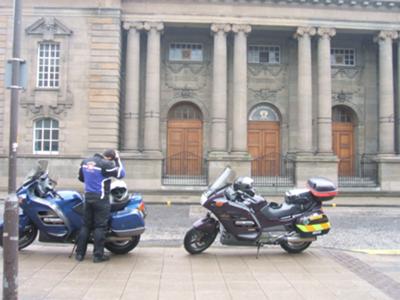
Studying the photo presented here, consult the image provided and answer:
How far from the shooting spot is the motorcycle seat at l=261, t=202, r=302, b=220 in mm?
8109

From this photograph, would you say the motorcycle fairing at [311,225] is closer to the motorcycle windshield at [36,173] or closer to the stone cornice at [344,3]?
the motorcycle windshield at [36,173]

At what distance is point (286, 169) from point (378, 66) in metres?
8.31

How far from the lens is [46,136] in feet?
74.5

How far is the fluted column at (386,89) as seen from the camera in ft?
79.2

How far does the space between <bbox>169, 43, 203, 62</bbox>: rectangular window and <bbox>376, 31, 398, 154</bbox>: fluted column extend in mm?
9925

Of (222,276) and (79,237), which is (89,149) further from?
(222,276)

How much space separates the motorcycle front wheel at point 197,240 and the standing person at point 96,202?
1.45 m

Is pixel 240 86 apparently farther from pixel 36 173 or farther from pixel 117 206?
pixel 36 173

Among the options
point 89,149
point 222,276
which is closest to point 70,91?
point 89,149

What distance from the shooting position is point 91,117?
73.5 feet

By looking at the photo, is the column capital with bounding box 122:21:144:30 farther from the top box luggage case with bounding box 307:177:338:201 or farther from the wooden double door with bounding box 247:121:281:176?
the top box luggage case with bounding box 307:177:338:201

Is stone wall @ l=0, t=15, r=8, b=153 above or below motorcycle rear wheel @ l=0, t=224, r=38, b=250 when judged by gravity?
above

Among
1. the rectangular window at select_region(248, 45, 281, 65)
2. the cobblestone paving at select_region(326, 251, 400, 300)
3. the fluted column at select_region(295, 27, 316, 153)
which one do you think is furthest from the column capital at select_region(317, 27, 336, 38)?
the cobblestone paving at select_region(326, 251, 400, 300)

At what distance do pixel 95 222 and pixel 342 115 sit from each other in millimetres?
22445
